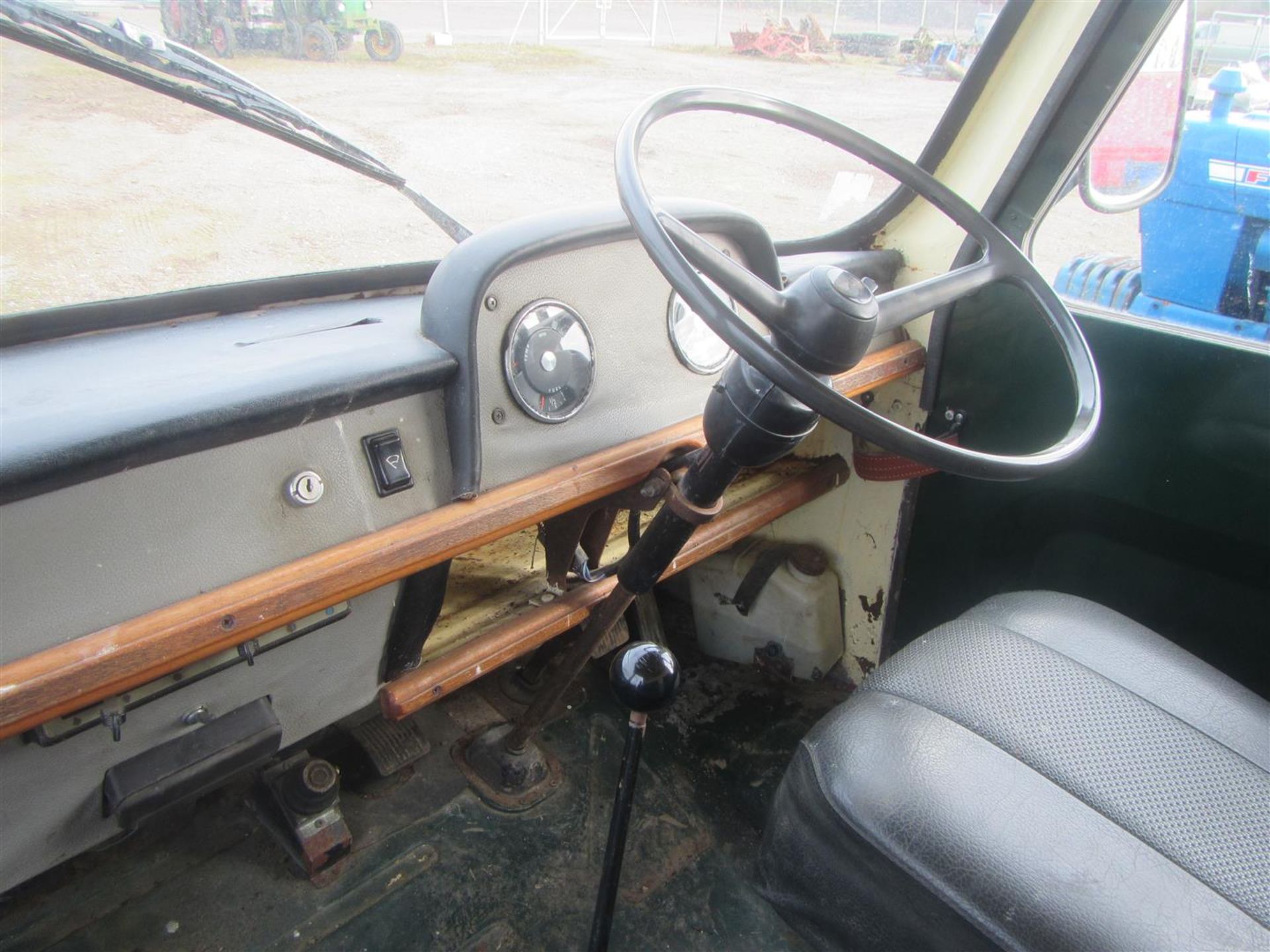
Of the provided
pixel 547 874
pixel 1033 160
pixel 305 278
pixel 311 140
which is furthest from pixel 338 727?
pixel 1033 160

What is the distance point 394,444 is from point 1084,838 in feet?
3.07

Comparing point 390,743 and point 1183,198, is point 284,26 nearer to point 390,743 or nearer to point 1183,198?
point 390,743

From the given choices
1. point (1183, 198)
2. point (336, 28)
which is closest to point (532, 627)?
point (336, 28)

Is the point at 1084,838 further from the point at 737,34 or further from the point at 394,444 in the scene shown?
the point at 737,34

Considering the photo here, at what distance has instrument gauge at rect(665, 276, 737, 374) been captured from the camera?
1.48m

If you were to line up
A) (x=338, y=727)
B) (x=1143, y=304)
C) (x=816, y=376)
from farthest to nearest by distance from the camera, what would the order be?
(x=338, y=727) → (x=1143, y=304) → (x=816, y=376)

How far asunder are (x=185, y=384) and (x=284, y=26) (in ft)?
1.81

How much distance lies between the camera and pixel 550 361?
4.24ft

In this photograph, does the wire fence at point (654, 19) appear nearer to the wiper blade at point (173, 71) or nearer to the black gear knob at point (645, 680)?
the wiper blade at point (173, 71)

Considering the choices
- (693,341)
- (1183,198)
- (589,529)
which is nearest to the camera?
(693,341)

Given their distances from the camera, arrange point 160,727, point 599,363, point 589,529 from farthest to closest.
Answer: point 589,529, point 599,363, point 160,727

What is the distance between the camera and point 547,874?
1748 mm

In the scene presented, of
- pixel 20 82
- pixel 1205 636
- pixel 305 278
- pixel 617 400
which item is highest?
pixel 20 82

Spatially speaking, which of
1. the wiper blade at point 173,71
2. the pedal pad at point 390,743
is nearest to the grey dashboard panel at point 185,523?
the wiper blade at point 173,71
